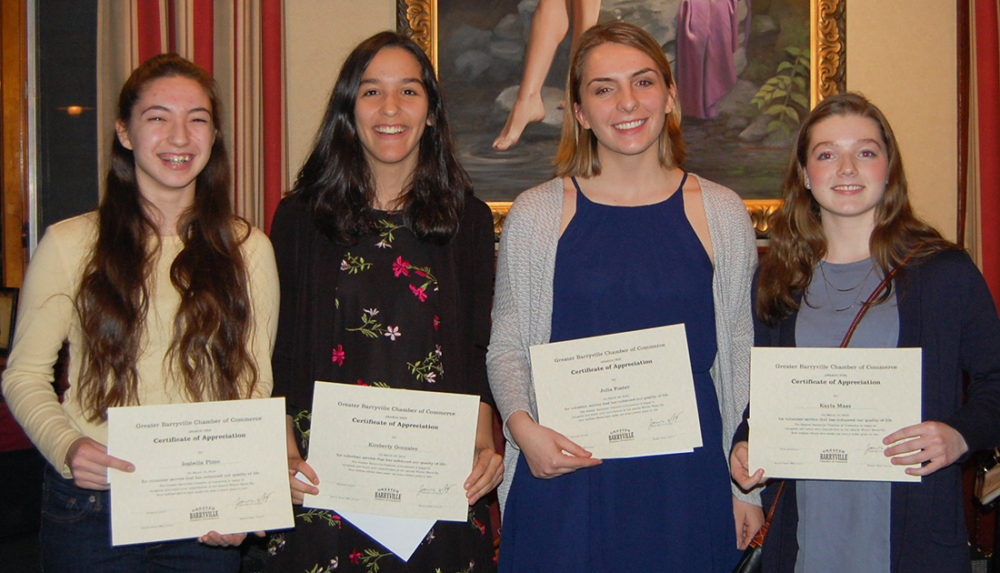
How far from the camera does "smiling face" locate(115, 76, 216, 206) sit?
228 cm

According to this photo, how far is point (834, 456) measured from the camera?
6.86ft

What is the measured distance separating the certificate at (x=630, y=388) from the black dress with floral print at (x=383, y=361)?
14.0 inches

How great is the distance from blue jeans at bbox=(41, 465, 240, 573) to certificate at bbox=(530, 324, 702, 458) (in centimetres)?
109

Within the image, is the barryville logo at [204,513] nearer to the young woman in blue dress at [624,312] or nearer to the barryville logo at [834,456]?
the young woman in blue dress at [624,312]

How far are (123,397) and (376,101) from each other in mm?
1057

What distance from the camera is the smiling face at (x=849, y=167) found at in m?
2.29

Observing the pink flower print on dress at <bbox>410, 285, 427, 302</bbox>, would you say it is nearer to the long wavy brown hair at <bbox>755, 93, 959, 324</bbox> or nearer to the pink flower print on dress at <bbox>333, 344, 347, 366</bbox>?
the pink flower print on dress at <bbox>333, 344, 347, 366</bbox>

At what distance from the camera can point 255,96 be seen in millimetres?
4918

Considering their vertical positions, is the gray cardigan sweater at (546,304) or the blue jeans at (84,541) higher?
the gray cardigan sweater at (546,304)

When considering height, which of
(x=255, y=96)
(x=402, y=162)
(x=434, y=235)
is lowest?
(x=434, y=235)

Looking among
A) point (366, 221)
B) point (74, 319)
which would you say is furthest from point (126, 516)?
point (366, 221)

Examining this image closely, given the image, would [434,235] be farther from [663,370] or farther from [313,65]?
[313,65]

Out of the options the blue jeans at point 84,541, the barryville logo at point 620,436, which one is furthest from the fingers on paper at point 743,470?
the blue jeans at point 84,541

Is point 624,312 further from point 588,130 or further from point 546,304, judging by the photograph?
point 588,130
